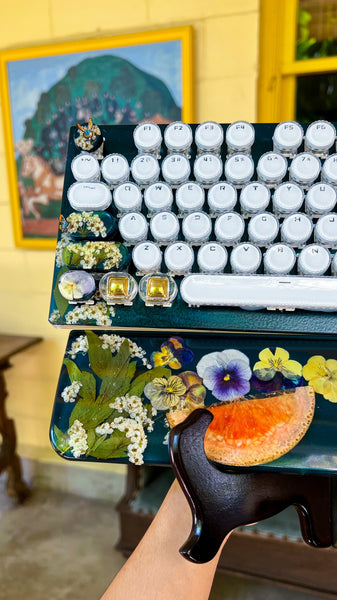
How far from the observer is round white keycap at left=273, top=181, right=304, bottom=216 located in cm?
49

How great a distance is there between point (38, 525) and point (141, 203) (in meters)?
1.34

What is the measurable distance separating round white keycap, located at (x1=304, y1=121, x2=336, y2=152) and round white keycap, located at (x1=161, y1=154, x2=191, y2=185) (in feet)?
0.49

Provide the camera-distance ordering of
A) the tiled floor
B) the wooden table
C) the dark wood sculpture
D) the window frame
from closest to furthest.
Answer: the dark wood sculpture → the window frame → the tiled floor → the wooden table

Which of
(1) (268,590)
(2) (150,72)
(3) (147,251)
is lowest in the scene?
(1) (268,590)

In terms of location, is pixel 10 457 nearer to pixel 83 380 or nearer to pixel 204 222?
pixel 83 380

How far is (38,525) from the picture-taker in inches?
56.1

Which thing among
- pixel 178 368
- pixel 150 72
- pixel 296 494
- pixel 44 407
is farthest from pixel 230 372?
pixel 44 407

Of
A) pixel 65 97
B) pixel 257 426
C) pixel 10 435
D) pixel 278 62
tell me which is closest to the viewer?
pixel 257 426

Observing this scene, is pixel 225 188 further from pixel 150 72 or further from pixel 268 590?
pixel 268 590

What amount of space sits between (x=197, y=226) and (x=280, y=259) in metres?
0.11

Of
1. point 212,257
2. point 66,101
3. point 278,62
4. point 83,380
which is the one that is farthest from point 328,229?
point 66,101

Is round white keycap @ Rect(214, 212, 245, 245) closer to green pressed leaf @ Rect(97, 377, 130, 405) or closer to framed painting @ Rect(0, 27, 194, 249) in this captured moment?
green pressed leaf @ Rect(97, 377, 130, 405)

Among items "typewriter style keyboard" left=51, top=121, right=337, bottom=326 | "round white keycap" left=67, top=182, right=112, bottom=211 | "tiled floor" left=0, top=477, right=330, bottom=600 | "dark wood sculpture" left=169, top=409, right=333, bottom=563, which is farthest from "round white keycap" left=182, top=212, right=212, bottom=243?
"tiled floor" left=0, top=477, right=330, bottom=600

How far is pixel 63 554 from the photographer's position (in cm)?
130
